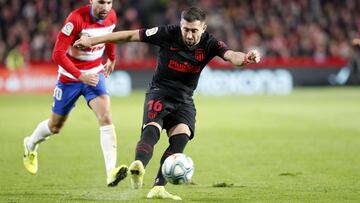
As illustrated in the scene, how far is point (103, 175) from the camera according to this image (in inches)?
385

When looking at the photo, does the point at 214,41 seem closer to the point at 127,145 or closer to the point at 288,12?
the point at 127,145

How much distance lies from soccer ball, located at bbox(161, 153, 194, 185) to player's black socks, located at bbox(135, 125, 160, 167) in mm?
218

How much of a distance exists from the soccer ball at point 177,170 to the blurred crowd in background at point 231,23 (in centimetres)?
1985

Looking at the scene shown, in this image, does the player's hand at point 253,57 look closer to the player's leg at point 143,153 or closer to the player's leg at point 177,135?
the player's leg at point 177,135

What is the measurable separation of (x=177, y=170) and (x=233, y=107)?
1442 centimetres

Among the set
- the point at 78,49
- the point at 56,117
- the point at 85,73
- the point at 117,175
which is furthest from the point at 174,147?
the point at 56,117

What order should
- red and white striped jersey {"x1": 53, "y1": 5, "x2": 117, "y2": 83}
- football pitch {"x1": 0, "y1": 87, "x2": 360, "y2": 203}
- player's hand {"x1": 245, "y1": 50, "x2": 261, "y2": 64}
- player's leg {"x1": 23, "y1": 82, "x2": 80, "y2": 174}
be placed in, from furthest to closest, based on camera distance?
player's leg {"x1": 23, "y1": 82, "x2": 80, "y2": 174}, red and white striped jersey {"x1": 53, "y1": 5, "x2": 117, "y2": 83}, football pitch {"x1": 0, "y1": 87, "x2": 360, "y2": 203}, player's hand {"x1": 245, "y1": 50, "x2": 261, "y2": 64}

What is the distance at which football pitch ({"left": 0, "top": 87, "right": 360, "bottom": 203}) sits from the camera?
8.20m

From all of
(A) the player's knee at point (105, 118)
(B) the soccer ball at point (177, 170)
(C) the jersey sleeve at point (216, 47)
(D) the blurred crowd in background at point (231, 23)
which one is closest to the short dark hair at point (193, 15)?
(C) the jersey sleeve at point (216, 47)

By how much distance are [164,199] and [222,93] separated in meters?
19.8

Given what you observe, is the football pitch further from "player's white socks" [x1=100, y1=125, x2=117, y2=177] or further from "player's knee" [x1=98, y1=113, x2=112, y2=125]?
"player's knee" [x1=98, y1=113, x2=112, y2=125]

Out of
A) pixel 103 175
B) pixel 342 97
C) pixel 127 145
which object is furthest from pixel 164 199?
pixel 342 97

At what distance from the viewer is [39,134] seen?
987cm

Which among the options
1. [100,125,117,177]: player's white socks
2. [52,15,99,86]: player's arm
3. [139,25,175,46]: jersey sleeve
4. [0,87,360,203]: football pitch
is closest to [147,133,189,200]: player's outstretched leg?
[0,87,360,203]: football pitch
